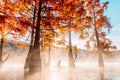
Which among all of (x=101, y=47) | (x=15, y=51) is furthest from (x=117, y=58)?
(x=101, y=47)

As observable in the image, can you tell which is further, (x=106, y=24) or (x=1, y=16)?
(x=106, y=24)

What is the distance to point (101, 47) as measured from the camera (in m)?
31.0

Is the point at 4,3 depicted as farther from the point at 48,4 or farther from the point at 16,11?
the point at 48,4

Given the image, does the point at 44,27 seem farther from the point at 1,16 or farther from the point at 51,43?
the point at 1,16

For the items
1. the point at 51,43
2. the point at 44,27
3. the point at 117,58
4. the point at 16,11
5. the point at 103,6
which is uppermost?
the point at 103,6

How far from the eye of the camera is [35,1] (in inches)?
663

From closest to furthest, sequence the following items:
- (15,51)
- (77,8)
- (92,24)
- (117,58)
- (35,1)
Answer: (35,1)
(77,8)
(92,24)
(15,51)
(117,58)

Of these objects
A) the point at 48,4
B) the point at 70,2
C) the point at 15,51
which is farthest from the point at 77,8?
the point at 15,51

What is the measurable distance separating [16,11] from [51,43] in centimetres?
373

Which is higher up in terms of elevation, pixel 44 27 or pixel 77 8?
pixel 77 8

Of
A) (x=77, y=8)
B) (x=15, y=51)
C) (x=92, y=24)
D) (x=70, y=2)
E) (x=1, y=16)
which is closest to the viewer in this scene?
(x=1, y=16)

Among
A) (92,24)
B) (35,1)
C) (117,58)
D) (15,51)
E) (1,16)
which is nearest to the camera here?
(1,16)

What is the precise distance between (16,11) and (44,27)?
7.44ft

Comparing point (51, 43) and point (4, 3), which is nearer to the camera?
point (4, 3)
